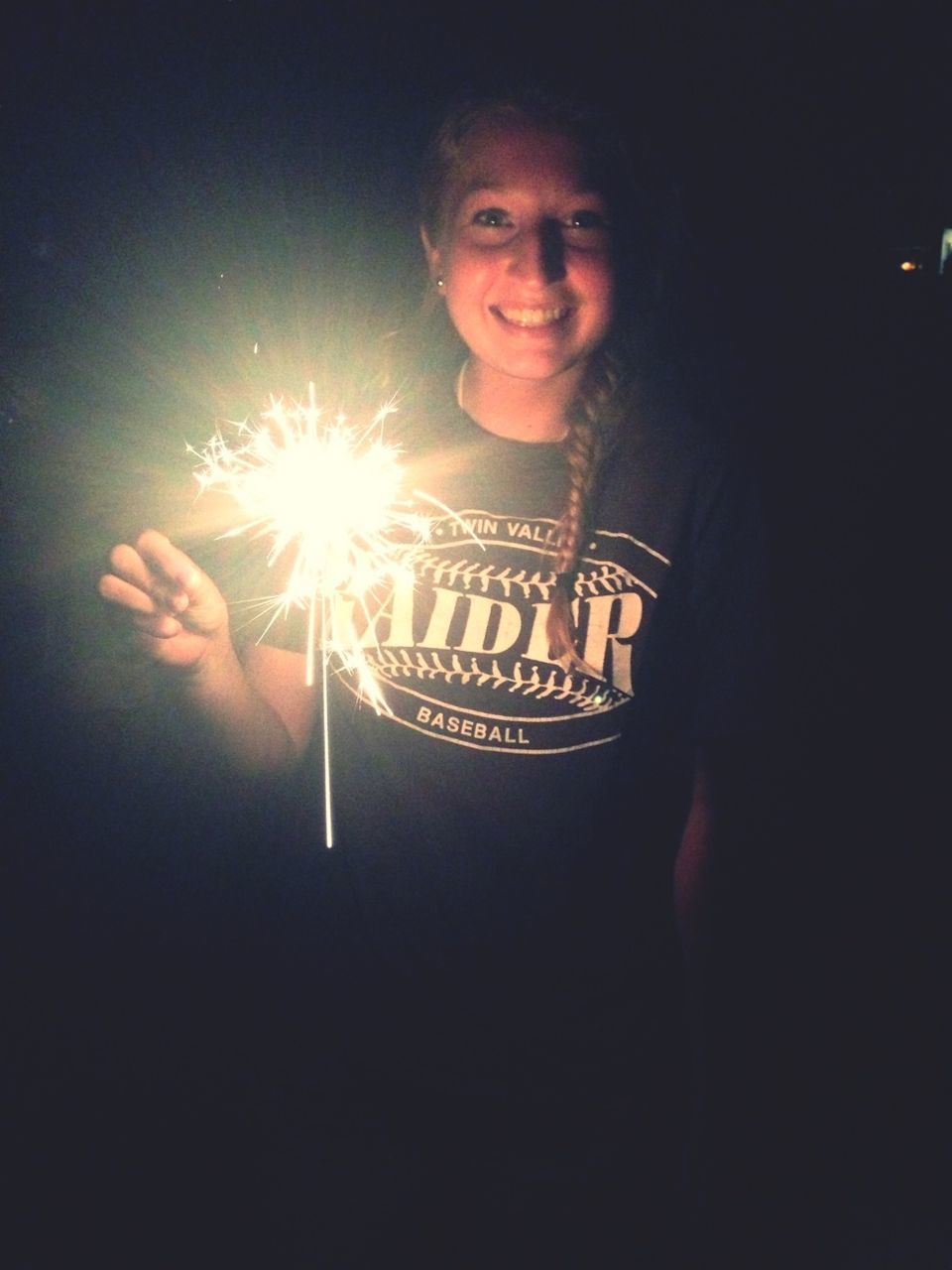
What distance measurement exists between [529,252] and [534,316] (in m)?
0.10

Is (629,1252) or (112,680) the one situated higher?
(112,680)

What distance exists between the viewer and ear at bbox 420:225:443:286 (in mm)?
1455

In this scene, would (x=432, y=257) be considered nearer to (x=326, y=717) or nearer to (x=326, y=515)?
(x=326, y=515)

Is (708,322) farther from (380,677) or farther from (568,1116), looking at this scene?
(568,1116)

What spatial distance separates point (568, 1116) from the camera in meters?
1.33

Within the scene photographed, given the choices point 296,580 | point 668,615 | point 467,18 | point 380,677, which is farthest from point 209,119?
point 668,615

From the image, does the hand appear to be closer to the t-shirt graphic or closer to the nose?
the t-shirt graphic

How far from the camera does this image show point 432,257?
1.48 meters

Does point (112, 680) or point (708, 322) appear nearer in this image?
point (112, 680)

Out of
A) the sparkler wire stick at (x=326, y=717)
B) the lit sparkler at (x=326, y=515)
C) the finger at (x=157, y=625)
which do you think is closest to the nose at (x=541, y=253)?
the lit sparkler at (x=326, y=515)

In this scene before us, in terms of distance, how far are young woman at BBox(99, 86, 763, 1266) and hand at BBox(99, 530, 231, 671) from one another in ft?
0.52

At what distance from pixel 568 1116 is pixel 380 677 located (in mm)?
841

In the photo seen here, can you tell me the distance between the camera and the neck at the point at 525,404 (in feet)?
4.63

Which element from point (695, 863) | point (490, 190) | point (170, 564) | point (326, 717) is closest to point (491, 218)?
point (490, 190)
